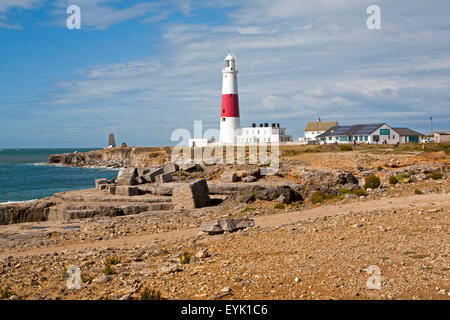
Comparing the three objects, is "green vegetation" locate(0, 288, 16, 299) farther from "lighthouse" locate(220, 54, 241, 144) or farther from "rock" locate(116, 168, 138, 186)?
"lighthouse" locate(220, 54, 241, 144)

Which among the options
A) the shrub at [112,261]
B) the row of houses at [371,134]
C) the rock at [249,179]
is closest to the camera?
the shrub at [112,261]

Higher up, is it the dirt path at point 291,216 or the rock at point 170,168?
the rock at point 170,168

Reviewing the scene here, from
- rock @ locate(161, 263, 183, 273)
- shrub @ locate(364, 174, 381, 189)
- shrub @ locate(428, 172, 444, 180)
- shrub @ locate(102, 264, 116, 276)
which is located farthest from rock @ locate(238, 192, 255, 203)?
shrub @ locate(102, 264, 116, 276)

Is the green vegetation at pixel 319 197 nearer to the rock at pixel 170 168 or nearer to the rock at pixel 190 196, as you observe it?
the rock at pixel 190 196

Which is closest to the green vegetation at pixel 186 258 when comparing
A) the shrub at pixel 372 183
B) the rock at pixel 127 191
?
the shrub at pixel 372 183

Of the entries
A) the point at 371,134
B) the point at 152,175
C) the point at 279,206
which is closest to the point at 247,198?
the point at 279,206

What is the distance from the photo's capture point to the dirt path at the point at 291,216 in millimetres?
13602

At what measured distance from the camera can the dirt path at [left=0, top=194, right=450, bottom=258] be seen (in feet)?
44.6

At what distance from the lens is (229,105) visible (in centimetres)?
5297

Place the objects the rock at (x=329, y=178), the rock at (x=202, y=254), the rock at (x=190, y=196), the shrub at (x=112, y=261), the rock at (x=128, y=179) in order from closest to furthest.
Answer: the rock at (x=202, y=254)
the shrub at (x=112, y=261)
the rock at (x=190, y=196)
the rock at (x=329, y=178)
the rock at (x=128, y=179)

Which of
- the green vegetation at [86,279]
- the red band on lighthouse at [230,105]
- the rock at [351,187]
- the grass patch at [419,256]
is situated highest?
the red band on lighthouse at [230,105]

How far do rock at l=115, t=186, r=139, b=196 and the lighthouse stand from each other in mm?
31227

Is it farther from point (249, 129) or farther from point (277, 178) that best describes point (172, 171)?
point (249, 129)
